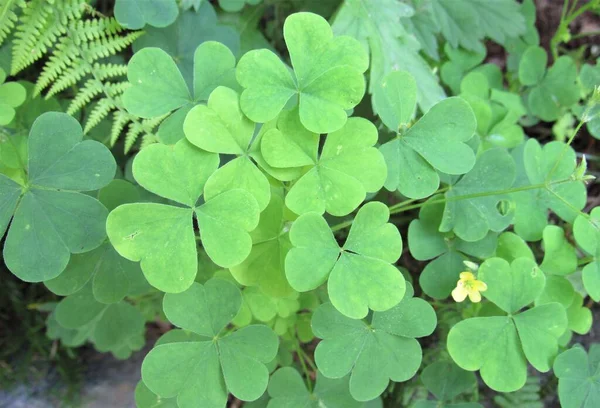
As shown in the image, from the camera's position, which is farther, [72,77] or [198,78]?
[72,77]

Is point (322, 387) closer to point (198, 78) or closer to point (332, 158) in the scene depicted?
point (332, 158)

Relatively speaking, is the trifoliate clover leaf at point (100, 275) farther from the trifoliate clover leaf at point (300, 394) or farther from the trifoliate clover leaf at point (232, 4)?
the trifoliate clover leaf at point (232, 4)

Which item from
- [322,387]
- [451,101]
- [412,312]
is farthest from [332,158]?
[322,387]

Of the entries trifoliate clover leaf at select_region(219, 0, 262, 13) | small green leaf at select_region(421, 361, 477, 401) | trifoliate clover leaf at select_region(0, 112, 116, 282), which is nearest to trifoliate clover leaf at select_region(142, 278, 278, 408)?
trifoliate clover leaf at select_region(0, 112, 116, 282)

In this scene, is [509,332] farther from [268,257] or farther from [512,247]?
[268,257]

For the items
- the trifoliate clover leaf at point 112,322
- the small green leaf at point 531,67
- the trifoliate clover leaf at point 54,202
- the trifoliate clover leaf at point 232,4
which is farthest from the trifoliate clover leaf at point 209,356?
the small green leaf at point 531,67
